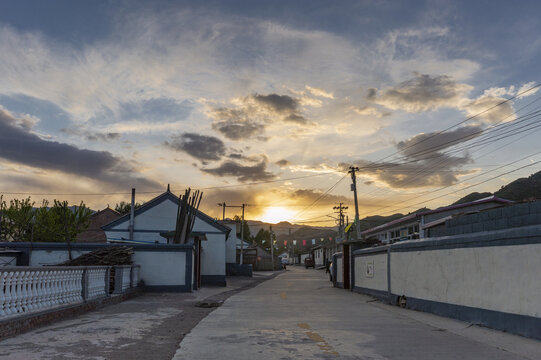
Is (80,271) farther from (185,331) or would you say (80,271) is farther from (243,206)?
(243,206)

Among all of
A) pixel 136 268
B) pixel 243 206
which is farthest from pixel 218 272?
pixel 243 206

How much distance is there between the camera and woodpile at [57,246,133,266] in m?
18.0

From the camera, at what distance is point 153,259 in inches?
830

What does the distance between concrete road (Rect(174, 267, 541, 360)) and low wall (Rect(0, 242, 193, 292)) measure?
8.72 meters

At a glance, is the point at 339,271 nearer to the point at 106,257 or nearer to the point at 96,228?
the point at 106,257

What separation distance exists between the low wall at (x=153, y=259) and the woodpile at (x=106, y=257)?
1.18m

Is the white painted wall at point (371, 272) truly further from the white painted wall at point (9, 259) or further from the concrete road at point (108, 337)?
the white painted wall at point (9, 259)

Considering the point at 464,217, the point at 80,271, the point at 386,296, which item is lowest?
the point at 386,296

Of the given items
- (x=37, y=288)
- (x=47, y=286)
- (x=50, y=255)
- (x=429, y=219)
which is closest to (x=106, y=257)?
(x=50, y=255)

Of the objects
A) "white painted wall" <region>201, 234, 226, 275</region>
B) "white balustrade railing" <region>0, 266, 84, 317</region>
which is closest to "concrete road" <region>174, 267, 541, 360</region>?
Result: "white balustrade railing" <region>0, 266, 84, 317</region>

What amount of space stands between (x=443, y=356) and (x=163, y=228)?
27.4m

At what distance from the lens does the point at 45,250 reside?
20672 mm

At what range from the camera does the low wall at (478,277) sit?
29.5ft

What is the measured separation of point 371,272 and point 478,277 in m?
9.66
